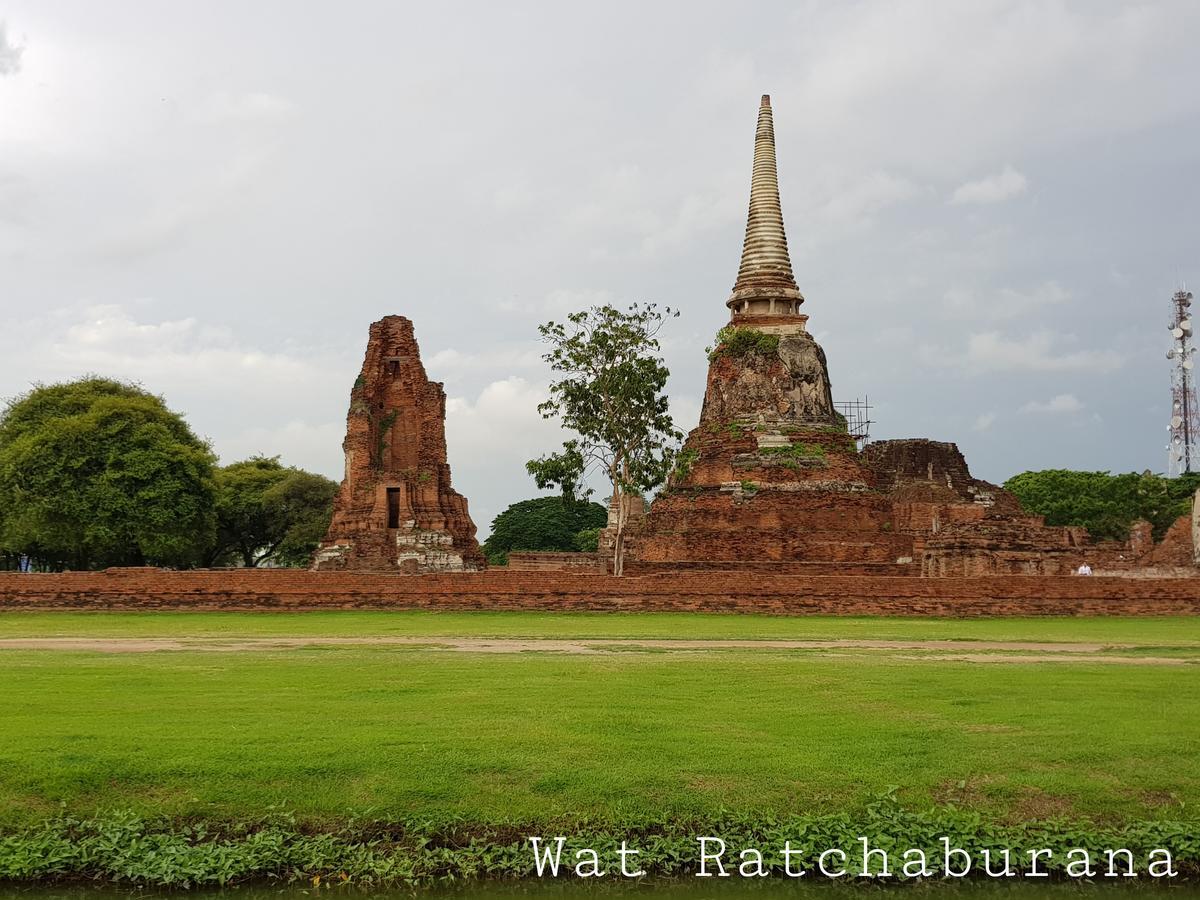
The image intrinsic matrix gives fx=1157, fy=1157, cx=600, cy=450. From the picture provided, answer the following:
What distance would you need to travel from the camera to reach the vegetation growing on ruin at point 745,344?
39625 millimetres

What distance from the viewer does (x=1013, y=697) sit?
11.0m

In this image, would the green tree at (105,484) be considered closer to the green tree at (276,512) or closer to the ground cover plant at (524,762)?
the green tree at (276,512)

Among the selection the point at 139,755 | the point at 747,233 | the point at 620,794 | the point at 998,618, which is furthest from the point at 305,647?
the point at 747,233

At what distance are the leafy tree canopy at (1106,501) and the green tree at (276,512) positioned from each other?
3522cm

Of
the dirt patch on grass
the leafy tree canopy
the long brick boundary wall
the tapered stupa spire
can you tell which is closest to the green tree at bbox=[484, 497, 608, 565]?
the leafy tree canopy

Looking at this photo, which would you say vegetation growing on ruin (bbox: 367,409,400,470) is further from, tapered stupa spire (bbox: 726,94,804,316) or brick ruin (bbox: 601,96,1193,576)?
tapered stupa spire (bbox: 726,94,804,316)

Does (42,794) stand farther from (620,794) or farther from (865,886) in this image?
(865,886)

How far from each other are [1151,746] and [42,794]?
827 cm

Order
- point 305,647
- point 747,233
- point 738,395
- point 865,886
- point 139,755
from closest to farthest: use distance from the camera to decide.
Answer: point 865,886 → point 139,755 → point 305,647 → point 738,395 → point 747,233

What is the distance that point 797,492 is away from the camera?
3503cm

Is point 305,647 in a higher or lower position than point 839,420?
lower

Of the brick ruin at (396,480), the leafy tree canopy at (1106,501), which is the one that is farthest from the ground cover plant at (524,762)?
the leafy tree canopy at (1106,501)

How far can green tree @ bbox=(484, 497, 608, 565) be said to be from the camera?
6844 cm

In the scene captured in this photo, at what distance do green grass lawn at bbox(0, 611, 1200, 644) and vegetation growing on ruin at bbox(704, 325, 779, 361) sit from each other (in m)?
16.5
